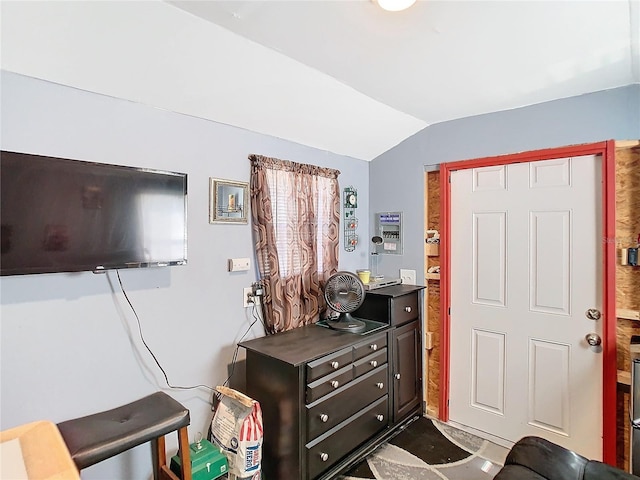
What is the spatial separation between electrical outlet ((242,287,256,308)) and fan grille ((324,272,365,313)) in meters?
0.53

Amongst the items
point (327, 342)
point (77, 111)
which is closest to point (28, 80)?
point (77, 111)

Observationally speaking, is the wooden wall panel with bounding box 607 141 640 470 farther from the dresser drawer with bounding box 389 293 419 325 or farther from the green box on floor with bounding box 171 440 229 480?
the green box on floor with bounding box 171 440 229 480

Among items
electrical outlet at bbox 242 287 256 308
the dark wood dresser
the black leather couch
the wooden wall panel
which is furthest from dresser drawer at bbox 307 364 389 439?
the wooden wall panel

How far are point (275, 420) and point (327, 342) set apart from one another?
523 mm

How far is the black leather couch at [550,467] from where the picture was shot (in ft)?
5.01

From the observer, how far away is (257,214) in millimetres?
2379

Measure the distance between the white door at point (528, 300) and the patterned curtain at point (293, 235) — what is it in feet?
3.33

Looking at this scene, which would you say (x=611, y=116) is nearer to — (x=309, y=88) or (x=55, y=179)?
(x=309, y=88)

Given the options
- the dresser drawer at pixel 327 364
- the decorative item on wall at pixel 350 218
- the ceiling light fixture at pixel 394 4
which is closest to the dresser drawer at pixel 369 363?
the dresser drawer at pixel 327 364

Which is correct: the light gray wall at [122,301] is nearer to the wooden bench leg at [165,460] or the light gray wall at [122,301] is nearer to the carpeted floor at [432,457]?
the wooden bench leg at [165,460]

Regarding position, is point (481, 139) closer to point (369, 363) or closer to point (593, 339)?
point (593, 339)

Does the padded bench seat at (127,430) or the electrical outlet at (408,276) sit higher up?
the electrical outlet at (408,276)

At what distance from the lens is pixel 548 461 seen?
1598 millimetres

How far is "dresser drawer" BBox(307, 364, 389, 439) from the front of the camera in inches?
78.4
